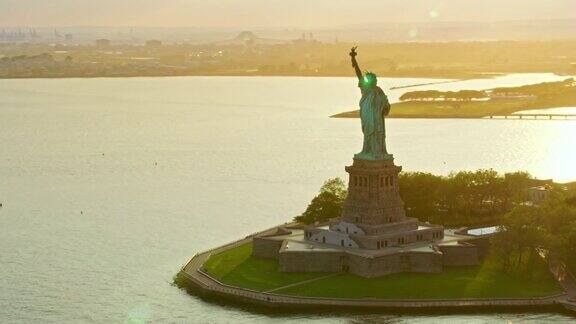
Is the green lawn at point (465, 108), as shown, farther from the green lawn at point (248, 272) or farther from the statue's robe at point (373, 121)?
the green lawn at point (248, 272)

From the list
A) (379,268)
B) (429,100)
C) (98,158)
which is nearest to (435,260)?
(379,268)

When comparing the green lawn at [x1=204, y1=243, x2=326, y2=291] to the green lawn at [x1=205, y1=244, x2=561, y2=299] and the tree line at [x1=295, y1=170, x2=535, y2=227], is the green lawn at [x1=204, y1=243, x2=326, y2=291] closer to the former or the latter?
the green lawn at [x1=205, y1=244, x2=561, y2=299]

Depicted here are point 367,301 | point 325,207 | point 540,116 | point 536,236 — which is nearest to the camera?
point 367,301

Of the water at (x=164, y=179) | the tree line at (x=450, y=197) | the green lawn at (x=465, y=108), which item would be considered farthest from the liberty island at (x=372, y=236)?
the green lawn at (x=465, y=108)

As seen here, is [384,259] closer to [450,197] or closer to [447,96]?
[450,197]

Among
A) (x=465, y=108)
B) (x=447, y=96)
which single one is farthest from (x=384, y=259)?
(x=447, y=96)

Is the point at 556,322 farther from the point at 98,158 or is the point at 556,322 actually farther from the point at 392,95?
the point at 392,95

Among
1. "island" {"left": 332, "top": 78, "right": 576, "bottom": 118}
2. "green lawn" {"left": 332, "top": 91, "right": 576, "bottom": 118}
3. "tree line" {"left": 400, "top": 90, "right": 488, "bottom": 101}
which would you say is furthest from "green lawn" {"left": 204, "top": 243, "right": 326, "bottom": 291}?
"tree line" {"left": 400, "top": 90, "right": 488, "bottom": 101}

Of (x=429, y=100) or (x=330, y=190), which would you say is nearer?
(x=330, y=190)
